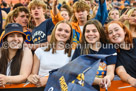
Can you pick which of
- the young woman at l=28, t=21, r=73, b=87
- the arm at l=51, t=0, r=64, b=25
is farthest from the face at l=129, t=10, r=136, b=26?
the arm at l=51, t=0, r=64, b=25

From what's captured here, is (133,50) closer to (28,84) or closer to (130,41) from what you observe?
(130,41)

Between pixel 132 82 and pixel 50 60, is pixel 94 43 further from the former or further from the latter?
pixel 132 82

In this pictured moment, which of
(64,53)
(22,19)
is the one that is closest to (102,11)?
(64,53)

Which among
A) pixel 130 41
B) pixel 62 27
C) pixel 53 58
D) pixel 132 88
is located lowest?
pixel 132 88

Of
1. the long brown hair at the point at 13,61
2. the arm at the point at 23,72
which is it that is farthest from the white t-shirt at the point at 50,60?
the long brown hair at the point at 13,61

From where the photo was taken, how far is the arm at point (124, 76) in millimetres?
1889

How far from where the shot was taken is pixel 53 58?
2.37 meters

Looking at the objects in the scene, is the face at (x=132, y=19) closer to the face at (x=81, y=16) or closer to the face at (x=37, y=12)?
the face at (x=81, y=16)

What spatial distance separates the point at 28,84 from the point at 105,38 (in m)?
1.16

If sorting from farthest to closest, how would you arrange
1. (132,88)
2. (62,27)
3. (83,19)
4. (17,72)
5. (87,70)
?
(83,19) < (62,27) < (17,72) < (132,88) < (87,70)

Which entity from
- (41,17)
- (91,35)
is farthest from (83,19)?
(91,35)

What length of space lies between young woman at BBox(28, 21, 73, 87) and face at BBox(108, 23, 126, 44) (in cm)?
57

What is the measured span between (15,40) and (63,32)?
0.65 metres

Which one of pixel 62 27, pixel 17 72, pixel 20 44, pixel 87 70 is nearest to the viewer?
pixel 87 70
